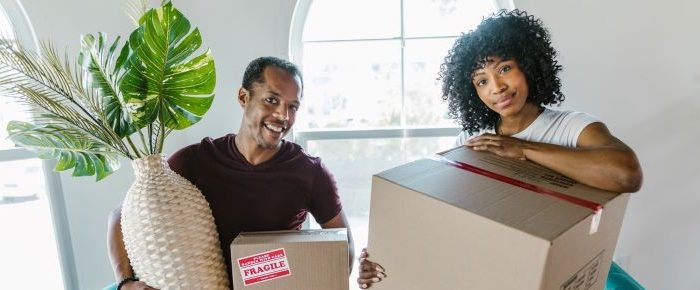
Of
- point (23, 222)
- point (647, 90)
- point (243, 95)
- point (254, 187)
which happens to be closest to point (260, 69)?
point (243, 95)

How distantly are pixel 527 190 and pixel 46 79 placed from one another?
1250mm

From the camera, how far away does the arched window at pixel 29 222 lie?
168cm

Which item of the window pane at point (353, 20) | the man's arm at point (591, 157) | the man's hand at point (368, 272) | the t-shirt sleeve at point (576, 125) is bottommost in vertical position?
the man's hand at point (368, 272)

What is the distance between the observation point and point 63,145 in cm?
108

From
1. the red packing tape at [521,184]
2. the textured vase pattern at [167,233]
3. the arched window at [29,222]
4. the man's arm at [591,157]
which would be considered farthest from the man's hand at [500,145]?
the arched window at [29,222]

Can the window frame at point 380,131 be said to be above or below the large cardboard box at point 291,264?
above

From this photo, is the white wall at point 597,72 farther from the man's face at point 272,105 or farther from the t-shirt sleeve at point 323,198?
the t-shirt sleeve at point 323,198

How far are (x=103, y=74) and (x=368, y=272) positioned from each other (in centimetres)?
86

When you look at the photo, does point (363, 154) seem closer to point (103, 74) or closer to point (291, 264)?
point (291, 264)

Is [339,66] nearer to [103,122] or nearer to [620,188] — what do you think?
[103,122]

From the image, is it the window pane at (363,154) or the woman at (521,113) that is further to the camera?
the window pane at (363,154)

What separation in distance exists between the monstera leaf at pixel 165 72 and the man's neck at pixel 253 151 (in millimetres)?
167

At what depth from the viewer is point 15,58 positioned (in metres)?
1.02

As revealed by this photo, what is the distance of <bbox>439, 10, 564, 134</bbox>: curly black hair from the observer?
1027mm
